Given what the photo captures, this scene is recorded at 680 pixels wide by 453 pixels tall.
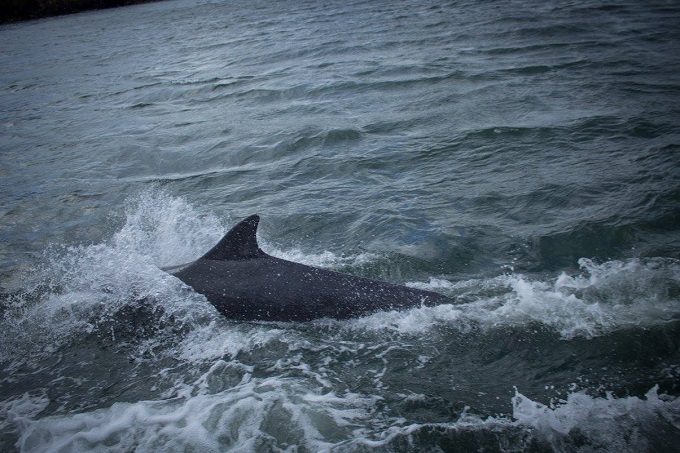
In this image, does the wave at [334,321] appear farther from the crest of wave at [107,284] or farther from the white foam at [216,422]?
the white foam at [216,422]

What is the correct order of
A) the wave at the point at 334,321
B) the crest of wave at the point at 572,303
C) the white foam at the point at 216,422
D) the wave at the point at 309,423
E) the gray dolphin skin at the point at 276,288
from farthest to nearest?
the gray dolphin skin at the point at 276,288
the wave at the point at 334,321
the crest of wave at the point at 572,303
the white foam at the point at 216,422
the wave at the point at 309,423

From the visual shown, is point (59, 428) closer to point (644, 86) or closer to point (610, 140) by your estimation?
point (610, 140)

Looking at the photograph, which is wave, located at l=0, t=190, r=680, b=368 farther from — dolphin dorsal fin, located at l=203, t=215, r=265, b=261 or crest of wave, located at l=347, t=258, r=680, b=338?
dolphin dorsal fin, located at l=203, t=215, r=265, b=261

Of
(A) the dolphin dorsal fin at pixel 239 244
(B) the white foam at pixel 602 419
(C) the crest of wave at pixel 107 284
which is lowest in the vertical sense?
(B) the white foam at pixel 602 419

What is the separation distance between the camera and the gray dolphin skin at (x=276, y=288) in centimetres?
547

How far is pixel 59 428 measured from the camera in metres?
4.71

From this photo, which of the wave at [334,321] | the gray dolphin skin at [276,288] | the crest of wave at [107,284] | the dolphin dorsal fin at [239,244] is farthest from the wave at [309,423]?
the dolphin dorsal fin at [239,244]

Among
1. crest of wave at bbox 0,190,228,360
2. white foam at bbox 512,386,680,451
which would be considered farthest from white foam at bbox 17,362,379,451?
white foam at bbox 512,386,680,451

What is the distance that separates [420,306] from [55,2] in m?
91.5

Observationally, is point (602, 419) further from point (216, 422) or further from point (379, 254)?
point (379, 254)

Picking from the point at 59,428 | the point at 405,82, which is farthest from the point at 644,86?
the point at 59,428

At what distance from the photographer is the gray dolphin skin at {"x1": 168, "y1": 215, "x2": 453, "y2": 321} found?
5.47 meters

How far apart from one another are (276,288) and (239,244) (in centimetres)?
74

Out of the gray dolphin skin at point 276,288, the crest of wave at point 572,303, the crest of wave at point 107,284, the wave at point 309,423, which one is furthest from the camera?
the crest of wave at point 107,284
